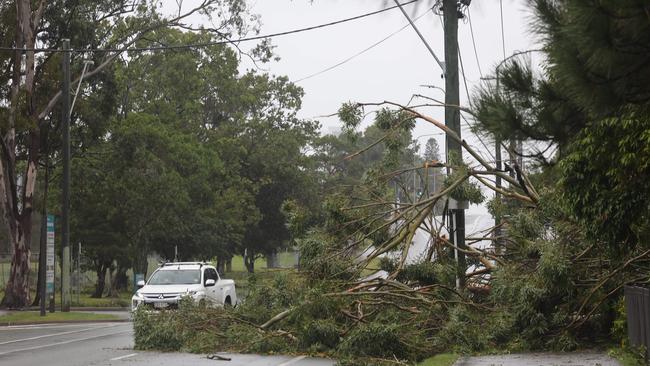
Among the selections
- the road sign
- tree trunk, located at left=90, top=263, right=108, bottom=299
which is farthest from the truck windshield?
tree trunk, located at left=90, top=263, right=108, bottom=299

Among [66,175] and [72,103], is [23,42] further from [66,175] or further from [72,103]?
[66,175]

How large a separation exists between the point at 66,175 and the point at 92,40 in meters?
8.38

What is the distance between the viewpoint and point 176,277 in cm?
2466

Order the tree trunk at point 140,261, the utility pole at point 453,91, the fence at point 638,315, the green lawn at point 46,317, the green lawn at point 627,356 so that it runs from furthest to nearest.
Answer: the tree trunk at point 140,261
the green lawn at point 46,317
the utility pole at point 453,91
the green lawn at point 627,356
the fence at point 638,315

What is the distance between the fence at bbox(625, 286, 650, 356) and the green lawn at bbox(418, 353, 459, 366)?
105 inches

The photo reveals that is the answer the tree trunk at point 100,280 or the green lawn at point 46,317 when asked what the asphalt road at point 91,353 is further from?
the tree trunk at point 100,280

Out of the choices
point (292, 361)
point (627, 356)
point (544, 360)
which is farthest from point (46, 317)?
point (627, 356)

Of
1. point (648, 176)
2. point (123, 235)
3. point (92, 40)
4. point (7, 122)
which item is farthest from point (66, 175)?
point (648, 176)

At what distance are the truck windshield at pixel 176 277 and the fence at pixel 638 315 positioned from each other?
1417 centimetres

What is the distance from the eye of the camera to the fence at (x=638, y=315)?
37.1 feet

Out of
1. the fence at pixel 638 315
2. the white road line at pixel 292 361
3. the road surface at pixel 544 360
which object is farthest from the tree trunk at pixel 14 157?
the fence at pixel 638 315

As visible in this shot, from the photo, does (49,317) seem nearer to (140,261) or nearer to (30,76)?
(30,76)

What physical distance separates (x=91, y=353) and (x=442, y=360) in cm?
666

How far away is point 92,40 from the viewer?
36625 mm
